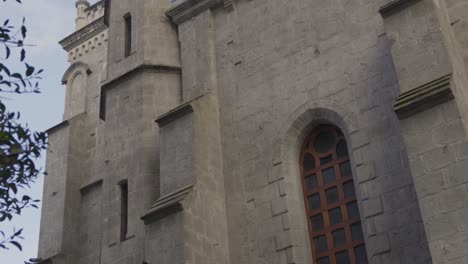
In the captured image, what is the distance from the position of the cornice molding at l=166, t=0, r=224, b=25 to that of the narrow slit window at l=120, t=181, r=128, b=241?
4.40 m

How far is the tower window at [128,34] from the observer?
18783 millimetres

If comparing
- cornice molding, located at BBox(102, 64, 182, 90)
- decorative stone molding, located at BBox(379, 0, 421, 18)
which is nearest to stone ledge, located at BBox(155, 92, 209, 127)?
cornice molding, located at BBox(102, 64, 182, 90)

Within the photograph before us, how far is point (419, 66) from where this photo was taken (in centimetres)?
1221

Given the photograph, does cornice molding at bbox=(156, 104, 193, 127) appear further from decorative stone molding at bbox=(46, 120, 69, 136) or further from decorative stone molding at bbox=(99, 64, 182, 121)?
decorative stone molding at bbox=(46, 120, 69, 136)

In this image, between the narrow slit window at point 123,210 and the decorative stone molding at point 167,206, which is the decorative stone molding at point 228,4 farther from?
the decorative stone molding at point 167,206

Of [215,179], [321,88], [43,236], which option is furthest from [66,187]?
[321,88]

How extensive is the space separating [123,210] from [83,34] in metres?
8.18

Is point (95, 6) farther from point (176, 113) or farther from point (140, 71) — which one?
point (176, 113)

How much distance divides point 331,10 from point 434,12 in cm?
326

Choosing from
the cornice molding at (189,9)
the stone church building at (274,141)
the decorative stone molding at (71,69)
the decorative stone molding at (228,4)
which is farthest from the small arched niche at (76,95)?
the decorative stone molding at (228,4)

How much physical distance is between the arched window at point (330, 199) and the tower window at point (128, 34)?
20.1 feet

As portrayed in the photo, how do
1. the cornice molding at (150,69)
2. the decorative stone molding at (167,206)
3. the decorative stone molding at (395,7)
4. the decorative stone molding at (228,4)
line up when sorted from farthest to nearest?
the cornice molding at (150,69)
the decorative stone molding at (228,4)
the decorative stone molding at (167,206)
the decorative stone molding at (395,7)

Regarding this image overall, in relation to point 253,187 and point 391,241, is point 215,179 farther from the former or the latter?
point 391,241

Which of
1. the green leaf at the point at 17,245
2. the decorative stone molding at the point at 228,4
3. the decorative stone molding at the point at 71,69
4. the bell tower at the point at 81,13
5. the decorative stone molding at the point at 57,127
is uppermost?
the bell tower at the point at 81,13
